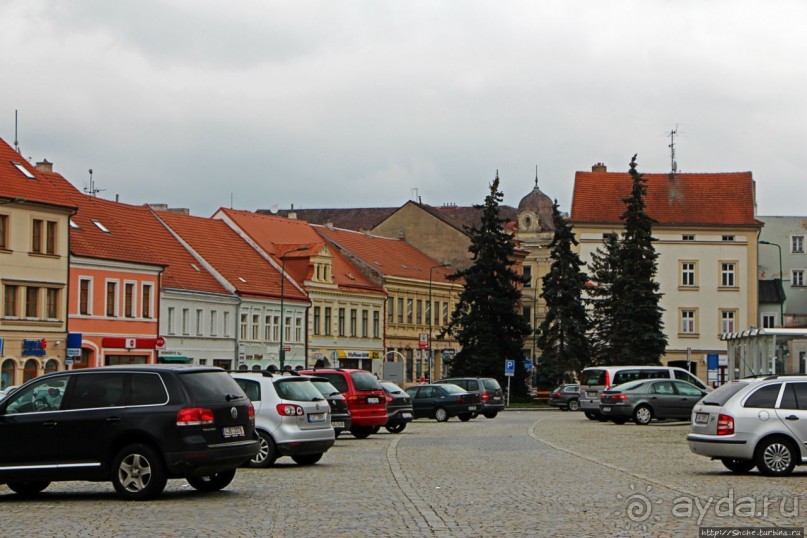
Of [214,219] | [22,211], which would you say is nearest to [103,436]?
[22,211]

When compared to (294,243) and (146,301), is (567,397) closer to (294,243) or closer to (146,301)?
Result: (146,301)

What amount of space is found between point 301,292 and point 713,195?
112 feet

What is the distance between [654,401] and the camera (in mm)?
47688

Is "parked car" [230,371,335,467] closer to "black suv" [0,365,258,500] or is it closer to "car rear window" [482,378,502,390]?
"black suv" [0,365,258,500]

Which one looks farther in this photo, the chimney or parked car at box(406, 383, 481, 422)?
the chimney

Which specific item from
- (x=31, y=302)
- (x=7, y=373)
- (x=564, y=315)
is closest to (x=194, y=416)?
(x=7, y=373)

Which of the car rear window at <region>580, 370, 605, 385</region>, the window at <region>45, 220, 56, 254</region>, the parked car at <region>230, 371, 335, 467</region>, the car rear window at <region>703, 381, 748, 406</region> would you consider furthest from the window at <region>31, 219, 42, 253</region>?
the car rear window at <region>703, 381, 748, 406</region>

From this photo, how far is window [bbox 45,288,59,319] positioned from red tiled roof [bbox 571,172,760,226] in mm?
50550

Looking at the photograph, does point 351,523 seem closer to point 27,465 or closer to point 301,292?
point 27,465

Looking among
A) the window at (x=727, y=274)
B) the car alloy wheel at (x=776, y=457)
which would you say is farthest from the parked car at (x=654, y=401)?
the window at (x=727, y=274)

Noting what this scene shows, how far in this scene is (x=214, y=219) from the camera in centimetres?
9012

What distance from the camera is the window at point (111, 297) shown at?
66.2m

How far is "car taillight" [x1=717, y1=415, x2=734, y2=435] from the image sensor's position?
872 inches

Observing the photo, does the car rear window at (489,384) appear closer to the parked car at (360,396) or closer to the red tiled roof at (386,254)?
the parked car at (360,396)
